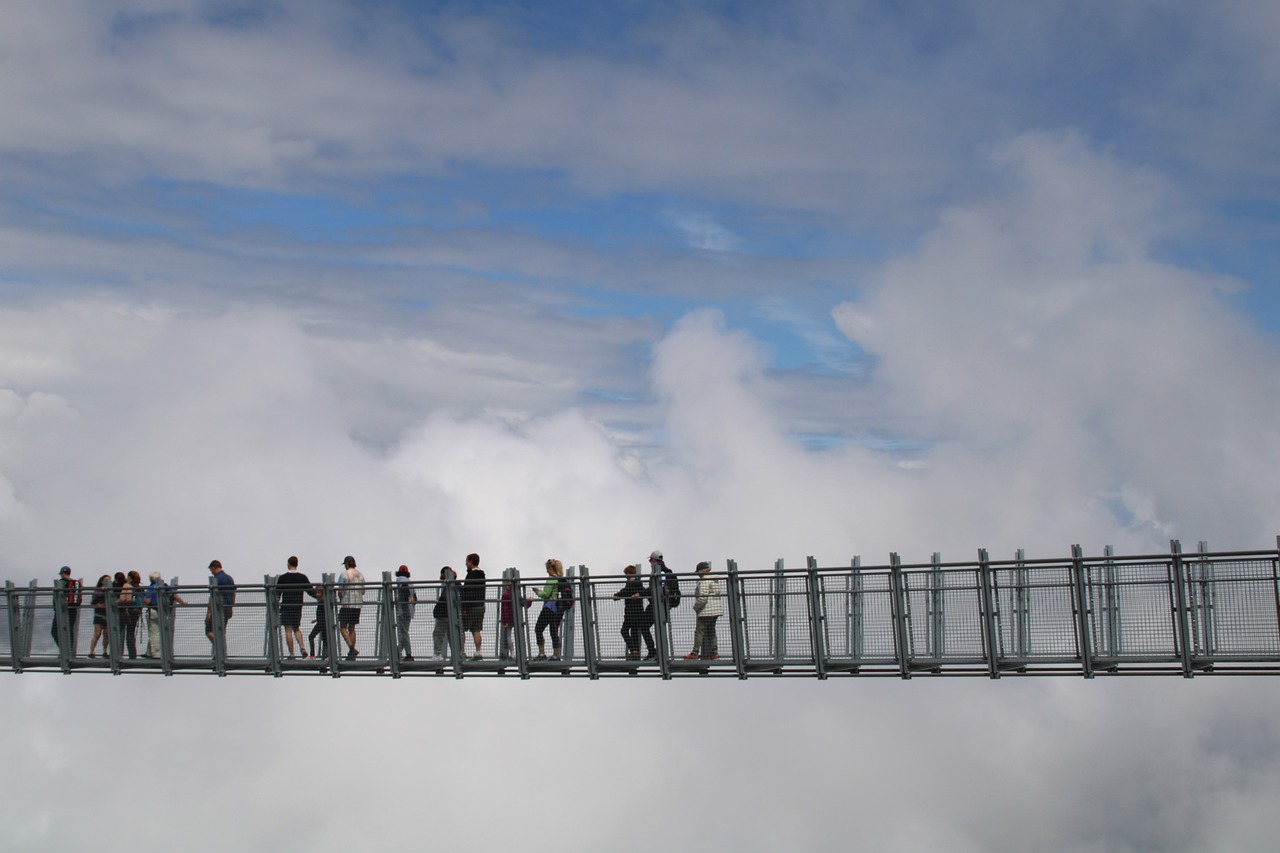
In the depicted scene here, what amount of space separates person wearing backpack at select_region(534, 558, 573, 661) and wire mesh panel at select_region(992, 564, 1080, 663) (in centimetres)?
703

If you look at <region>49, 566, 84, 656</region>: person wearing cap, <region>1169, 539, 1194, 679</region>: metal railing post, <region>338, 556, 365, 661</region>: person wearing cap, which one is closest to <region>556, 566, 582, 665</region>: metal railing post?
<region>338, 556, 365, 661</region>: person wearing cap

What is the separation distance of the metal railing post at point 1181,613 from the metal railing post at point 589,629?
8923mm

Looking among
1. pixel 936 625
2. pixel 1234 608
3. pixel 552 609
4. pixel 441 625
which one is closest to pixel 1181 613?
pixel 1234 608

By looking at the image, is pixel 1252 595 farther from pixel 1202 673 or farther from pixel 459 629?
pixel 459 629

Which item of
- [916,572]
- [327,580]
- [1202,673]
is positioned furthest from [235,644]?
[1202,673]

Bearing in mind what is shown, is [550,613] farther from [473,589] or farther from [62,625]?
[62,625]

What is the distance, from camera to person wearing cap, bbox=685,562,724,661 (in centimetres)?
2192

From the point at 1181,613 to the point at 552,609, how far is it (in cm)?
985

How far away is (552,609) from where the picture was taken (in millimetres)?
23266

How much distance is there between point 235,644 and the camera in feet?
85.1

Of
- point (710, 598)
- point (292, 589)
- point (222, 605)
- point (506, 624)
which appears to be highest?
point (292, 589)

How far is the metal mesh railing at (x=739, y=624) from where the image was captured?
19.5m

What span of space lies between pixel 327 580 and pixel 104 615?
5392 millimetres

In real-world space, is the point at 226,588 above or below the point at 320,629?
above
